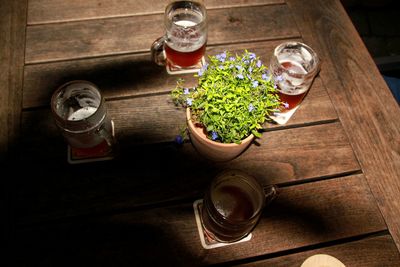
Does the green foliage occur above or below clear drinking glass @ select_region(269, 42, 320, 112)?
below

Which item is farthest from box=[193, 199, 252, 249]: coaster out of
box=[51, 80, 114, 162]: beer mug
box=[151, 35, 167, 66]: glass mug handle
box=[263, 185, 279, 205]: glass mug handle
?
box=[151, 35, 167, 66]: glass mug handle

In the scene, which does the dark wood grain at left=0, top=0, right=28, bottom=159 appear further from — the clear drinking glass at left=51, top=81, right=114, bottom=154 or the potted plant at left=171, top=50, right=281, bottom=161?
the potted plant at left=171, top=50, right=281, bottom=161

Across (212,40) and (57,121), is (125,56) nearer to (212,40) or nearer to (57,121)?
(212,40)

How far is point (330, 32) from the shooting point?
1489mm

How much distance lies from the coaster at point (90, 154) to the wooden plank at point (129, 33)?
451 mm

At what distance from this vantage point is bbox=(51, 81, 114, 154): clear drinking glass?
95 centimetres

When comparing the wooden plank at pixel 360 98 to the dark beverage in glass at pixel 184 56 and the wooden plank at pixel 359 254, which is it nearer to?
the wooden plank at pixel 359 254

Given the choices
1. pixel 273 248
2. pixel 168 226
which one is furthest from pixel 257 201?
pixel 168 226

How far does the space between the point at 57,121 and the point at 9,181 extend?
0.31 meters

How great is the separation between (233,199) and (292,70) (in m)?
0.56

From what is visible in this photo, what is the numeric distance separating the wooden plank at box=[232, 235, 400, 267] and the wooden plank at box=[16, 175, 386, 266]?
0.10 ft

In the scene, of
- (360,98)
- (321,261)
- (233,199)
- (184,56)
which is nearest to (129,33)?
(184,56)

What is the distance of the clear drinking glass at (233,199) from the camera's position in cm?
95

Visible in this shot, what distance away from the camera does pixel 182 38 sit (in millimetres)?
1185
